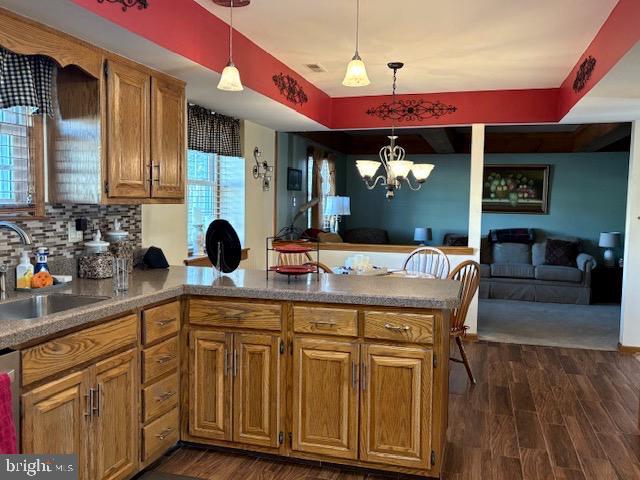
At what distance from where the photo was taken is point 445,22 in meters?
3.34

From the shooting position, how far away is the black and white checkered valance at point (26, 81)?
2.45 m

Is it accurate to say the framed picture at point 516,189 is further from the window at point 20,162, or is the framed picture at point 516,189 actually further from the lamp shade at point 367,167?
the window at point 20,162

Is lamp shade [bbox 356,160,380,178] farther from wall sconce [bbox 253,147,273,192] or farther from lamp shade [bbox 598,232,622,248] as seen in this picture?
lamp shade [bbox 598,232,622,248]

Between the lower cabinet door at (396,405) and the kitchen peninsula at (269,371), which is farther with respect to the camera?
the lower cabinet door at (396,405)

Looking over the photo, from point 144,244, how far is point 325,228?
4.51 meters

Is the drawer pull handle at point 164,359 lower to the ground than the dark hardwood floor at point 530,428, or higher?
higher

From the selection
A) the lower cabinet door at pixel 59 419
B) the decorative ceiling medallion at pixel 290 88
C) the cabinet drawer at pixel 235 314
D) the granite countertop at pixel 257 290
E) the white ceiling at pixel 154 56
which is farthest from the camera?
the decorative ceiling medallion at pixel 290 88

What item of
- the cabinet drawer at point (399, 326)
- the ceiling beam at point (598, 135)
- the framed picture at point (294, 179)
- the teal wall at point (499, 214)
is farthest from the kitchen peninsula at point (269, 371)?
the teal wall at point (499, 214)

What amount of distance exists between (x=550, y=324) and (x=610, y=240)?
2.60 meters

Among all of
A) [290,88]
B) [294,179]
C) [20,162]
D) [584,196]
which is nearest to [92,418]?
[20,162]

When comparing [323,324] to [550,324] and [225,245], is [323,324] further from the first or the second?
[550,324]

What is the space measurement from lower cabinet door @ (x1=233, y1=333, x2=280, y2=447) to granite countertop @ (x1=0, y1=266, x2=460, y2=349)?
250 millimetres

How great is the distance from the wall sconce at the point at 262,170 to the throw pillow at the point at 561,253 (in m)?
4.81

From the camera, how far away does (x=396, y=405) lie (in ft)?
8.66
